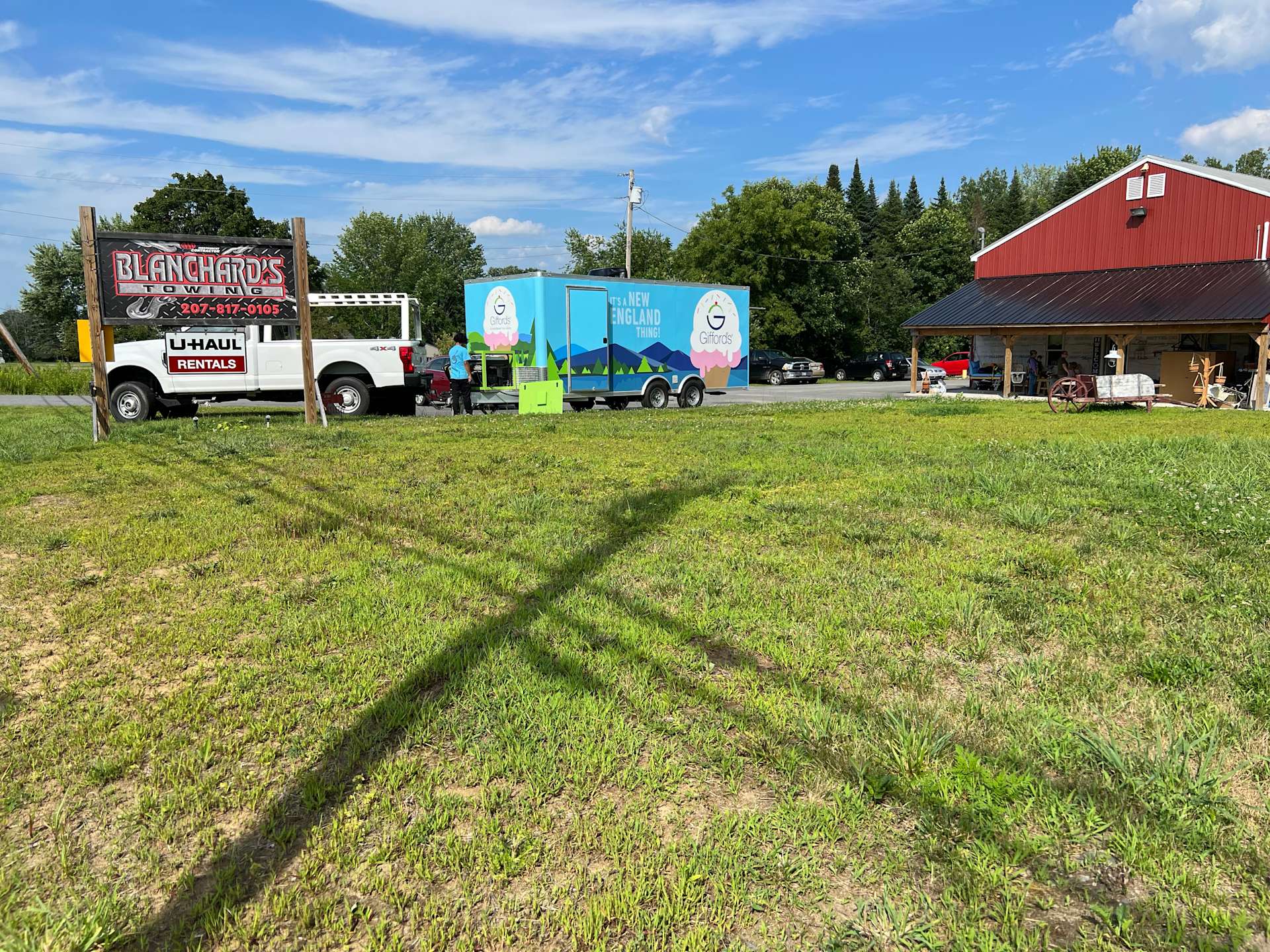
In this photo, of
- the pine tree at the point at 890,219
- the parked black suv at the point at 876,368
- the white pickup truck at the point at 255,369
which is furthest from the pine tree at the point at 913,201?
the white pickup truck at the point at 255,369

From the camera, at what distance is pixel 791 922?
2283 millimetres

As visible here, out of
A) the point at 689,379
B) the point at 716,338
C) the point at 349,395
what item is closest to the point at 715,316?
Result: the point at 716,338

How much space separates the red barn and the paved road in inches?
140

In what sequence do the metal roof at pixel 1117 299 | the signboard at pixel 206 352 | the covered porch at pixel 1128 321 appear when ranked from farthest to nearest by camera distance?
the metal roof at pixel 1117 299, the covered porch at pixel 1128 321, the signboard at pixel 206 352

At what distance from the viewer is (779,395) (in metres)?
29.4

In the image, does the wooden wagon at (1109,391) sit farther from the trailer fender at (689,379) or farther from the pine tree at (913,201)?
the pine tree at (913,201)

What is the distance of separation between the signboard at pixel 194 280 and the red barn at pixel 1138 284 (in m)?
20.3

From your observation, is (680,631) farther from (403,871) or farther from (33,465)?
(33,465)

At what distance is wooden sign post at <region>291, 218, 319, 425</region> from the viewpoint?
528 inches

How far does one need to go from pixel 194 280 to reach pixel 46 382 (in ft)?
58.1

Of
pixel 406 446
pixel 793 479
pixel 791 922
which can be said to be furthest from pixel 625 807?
pixel 406 446

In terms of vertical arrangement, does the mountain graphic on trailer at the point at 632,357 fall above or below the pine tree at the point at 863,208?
below

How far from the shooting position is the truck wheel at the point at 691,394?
793 inches

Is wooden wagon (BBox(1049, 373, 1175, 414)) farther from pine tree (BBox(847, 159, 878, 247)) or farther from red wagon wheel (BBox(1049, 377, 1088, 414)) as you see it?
pine tree (BBox(847, 159, 878, 247))
